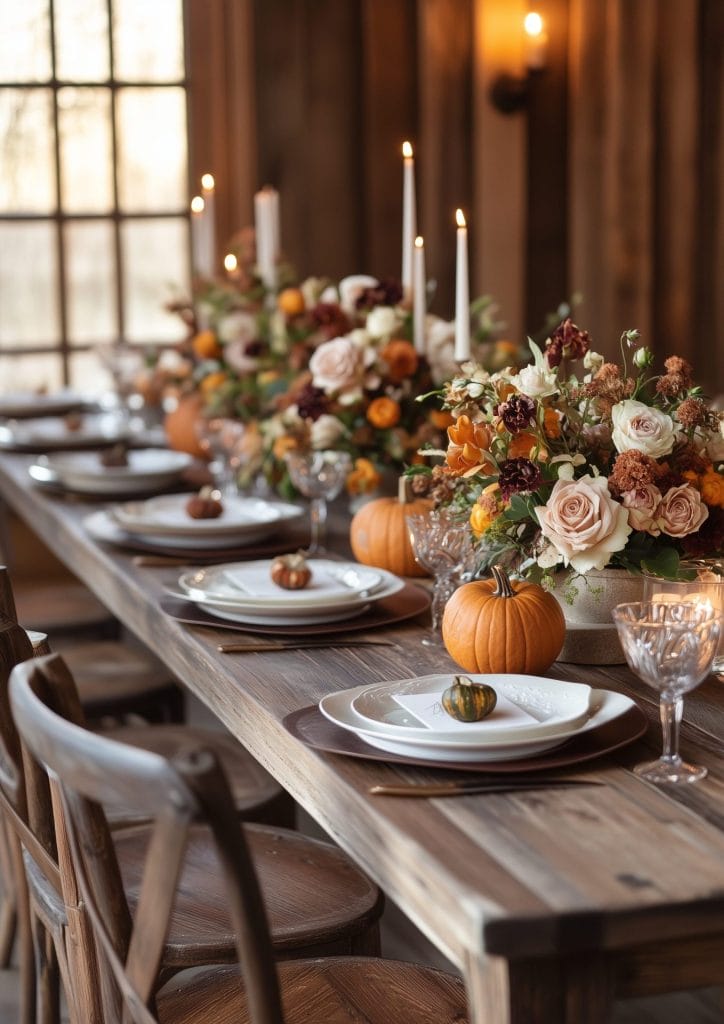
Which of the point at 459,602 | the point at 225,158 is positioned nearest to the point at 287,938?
the point at 459,602

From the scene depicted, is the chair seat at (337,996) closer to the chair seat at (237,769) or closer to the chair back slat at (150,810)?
the chair back slat at (150,810)

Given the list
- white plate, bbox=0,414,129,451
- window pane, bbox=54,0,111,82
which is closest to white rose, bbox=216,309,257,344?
white plate, bbox=0,414,129,451

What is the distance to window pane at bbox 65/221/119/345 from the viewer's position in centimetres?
480

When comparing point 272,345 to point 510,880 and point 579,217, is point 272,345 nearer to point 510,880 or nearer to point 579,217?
point 579,217

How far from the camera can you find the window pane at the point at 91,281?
480 cm

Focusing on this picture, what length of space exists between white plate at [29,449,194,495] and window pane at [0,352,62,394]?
174 cm

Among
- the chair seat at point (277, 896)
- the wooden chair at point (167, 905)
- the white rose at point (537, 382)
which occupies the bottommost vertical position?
the chair seat at point (277, 896)

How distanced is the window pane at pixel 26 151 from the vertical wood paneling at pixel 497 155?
1.39 m

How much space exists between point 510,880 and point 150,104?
4124 millimetres

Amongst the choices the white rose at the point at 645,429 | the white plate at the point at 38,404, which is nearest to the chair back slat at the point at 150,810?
the white rose at the point at 645,429

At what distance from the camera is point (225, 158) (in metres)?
4.81

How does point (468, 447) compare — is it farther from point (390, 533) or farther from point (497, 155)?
point (497, 155)

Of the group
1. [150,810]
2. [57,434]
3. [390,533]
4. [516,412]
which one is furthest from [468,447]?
[57,434]

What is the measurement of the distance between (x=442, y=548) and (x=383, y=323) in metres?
0.77
